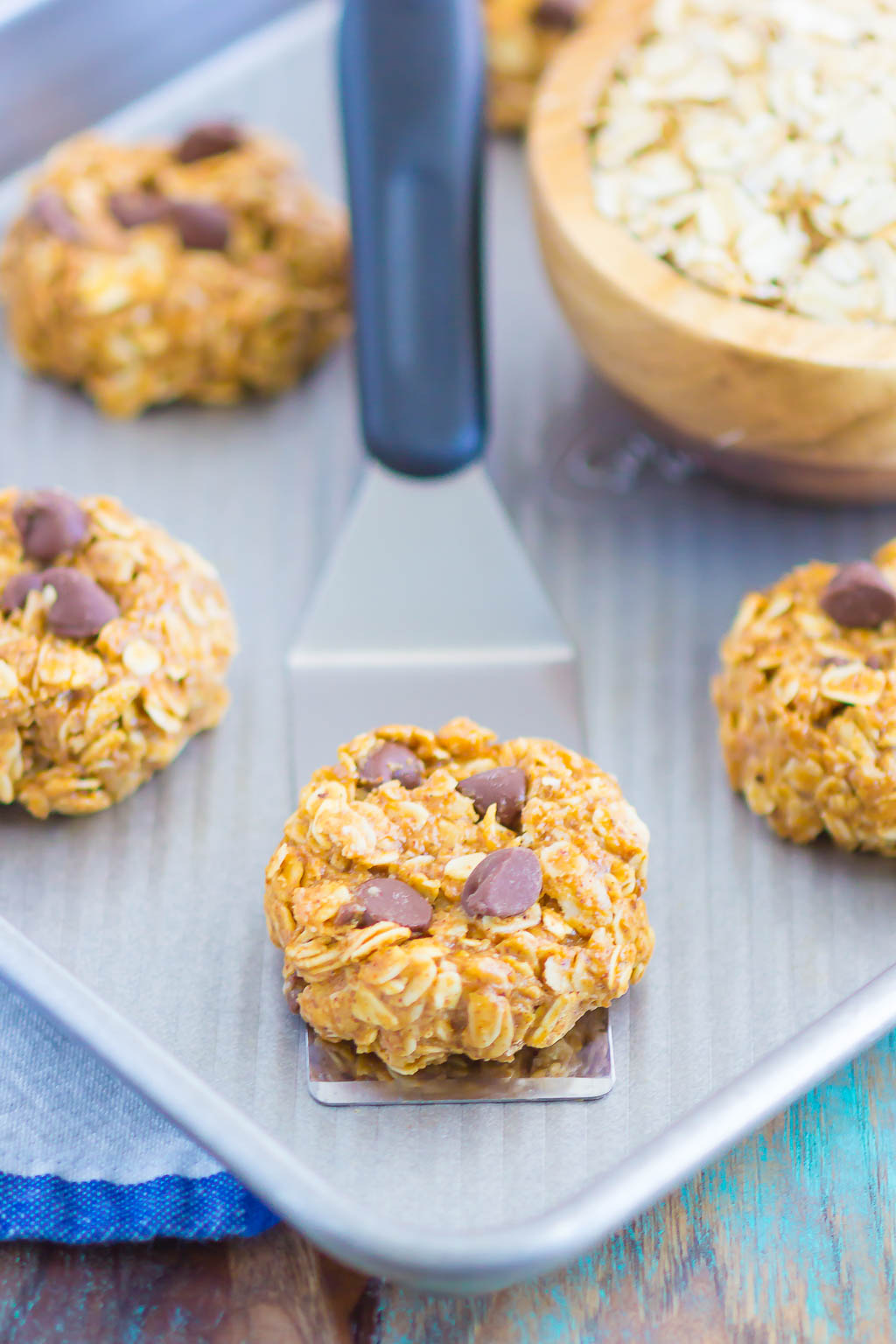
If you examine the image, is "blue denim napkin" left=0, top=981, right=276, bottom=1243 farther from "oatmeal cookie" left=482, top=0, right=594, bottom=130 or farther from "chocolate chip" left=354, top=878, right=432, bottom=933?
"oatmeal cookie" left=482, top=0, right=594, bottom=130

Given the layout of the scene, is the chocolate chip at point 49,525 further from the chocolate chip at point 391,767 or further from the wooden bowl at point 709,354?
the wooden bowl at point 709,354

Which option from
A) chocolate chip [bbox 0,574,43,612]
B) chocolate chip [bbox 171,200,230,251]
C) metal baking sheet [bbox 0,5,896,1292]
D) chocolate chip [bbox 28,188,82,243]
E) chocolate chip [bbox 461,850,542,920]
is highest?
chocolate chip [bbox 28,188,82,243]

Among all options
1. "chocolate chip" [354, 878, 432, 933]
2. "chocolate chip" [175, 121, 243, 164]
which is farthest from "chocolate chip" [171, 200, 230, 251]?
"chocolate chip" [354, 878, 432, 933]

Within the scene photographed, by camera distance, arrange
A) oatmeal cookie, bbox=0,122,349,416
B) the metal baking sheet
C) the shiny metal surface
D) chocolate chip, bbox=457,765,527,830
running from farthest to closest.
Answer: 1. the shiny metal surface
2. oatmeal cookie, bbox=0,122,349,416
3. chocolate chip, bbox=457,765,527,830
4. the metal baking sheet

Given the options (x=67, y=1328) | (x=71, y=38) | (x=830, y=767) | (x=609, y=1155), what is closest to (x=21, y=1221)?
(x=67, y=1328)

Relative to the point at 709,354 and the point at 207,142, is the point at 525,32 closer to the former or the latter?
the point at 207,142
